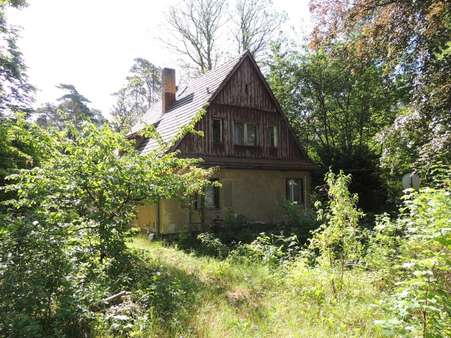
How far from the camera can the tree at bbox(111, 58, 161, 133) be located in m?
34.9

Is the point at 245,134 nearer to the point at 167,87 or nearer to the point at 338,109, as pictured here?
the point at 167,87

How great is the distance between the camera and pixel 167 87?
18328 millimetres

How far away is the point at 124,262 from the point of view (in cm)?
562

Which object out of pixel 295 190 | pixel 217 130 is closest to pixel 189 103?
pixel 217 130

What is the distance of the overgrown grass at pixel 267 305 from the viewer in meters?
4.54

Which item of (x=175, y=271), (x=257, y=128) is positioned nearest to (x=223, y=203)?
(x=257, y=128)

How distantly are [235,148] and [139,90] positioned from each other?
75.2 ft

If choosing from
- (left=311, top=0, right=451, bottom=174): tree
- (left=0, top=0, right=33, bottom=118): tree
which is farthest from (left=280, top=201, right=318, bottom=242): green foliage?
(left=0, top=0, right=33, bottom=118): tree

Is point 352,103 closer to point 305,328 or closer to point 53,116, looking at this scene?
point 305,328

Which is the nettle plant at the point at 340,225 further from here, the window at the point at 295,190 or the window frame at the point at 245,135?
the window at the point at 295,190

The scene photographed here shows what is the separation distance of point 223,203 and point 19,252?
1158cm

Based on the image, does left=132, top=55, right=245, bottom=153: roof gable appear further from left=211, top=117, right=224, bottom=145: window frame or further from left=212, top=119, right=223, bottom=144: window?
left=212, top=119, right=223, bottom=144: window

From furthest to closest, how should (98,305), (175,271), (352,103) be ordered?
(352,103) → (175,271) → (98,305)

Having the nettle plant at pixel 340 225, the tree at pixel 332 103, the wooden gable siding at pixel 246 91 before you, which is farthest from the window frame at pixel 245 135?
the nettle plant at pixel 340 225
